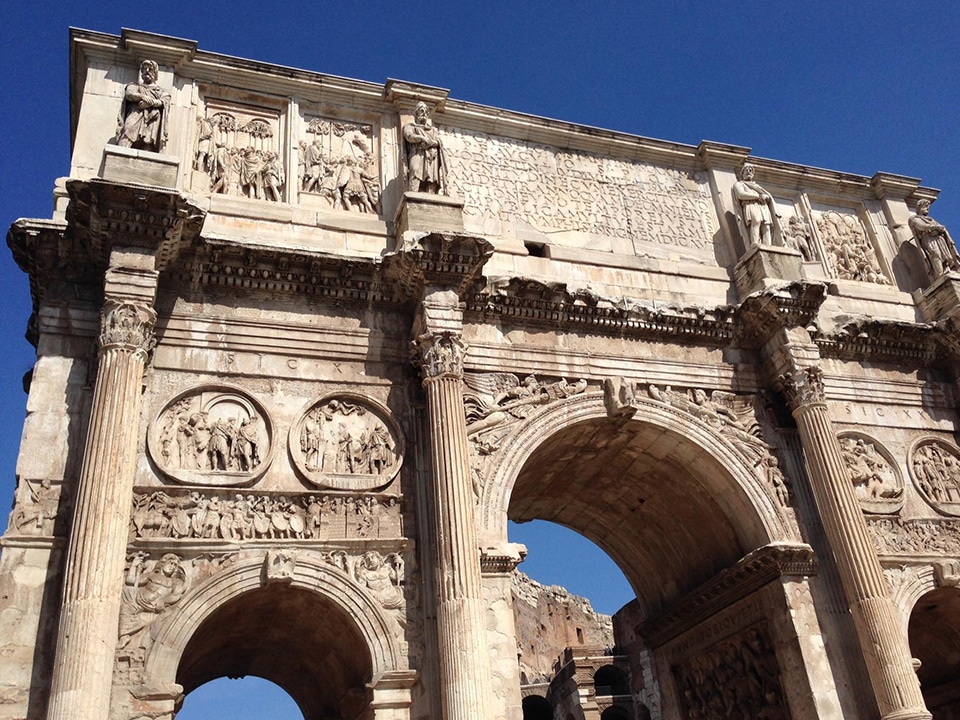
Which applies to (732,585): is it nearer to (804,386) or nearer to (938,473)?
(804,386)

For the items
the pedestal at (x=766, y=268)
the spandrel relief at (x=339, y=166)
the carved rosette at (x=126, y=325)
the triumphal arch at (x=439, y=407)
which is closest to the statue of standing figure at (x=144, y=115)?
the triumphal arch at (x=439, y=407)

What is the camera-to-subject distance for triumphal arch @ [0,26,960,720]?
848cm

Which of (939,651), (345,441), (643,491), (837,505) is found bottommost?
(939,651)

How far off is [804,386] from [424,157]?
5701mm

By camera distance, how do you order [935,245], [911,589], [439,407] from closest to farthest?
[439,407], [911,589], [935,245]

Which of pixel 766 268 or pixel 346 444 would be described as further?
pixel 766 268

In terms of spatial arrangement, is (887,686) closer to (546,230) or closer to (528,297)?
(528,297)

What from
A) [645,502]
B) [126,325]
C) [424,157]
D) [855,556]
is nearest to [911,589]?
[855,556]

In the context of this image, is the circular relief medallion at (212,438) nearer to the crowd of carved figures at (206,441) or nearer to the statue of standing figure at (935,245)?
the crowd of carved figures at (206,441)

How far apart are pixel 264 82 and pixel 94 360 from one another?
4.71m

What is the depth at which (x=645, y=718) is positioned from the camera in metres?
24.0

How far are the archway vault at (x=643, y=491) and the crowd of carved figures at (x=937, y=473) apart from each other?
92.2 inches

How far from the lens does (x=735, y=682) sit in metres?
11.6

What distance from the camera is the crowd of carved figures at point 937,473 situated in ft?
39.2
